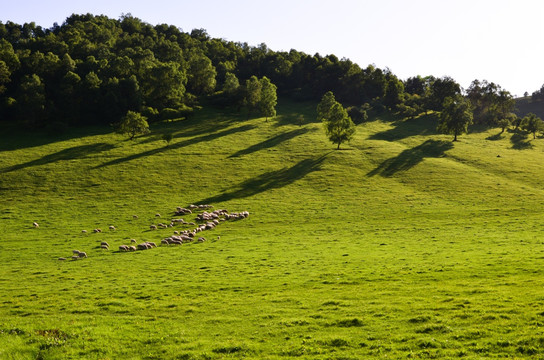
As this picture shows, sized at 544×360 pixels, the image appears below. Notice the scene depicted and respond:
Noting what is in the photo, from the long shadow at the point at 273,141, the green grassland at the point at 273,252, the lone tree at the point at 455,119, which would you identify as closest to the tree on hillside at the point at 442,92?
the lone tree at the point at 455,119

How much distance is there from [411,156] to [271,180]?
40449 millimetres

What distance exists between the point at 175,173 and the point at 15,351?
6134 cm

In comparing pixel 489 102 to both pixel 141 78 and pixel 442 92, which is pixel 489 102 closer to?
pixel 442 92

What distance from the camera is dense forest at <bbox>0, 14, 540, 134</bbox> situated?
103125mm

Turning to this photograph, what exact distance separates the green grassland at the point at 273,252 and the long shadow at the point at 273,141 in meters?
0.81

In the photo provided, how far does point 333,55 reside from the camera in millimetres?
180000

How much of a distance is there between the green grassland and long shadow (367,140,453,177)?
599 millimetres

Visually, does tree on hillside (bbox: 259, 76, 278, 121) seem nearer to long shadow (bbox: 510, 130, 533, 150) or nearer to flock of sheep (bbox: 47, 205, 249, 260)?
flock of sheep (bbox: 47, 205, 249, 260)

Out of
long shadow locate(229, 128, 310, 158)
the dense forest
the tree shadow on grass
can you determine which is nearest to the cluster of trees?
the dense forest

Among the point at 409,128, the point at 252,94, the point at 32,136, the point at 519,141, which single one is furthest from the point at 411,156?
the point at 32,136

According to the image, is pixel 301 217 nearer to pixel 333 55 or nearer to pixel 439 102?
pixel 439 102

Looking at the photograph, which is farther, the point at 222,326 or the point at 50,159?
the point at 50,159

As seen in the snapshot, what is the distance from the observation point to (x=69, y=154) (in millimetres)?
81812

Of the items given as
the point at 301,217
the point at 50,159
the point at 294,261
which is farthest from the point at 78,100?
the point at 294,261
